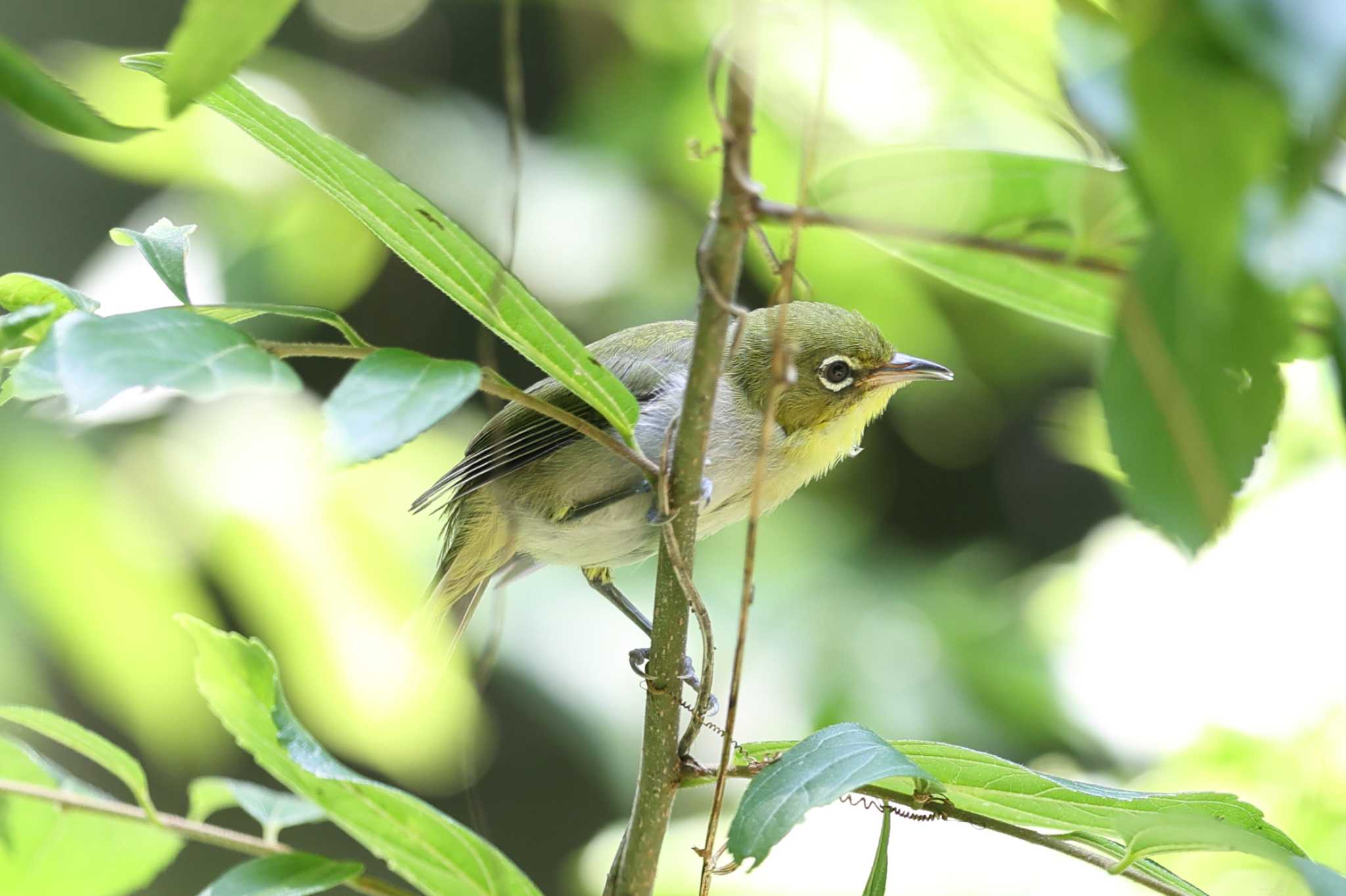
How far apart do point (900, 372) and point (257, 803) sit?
4.35ft

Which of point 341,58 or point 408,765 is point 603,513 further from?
point 341,58

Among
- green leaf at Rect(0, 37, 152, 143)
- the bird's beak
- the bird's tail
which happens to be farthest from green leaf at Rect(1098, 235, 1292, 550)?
the bird's tail

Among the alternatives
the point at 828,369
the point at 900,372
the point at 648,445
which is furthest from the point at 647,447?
the point at 900,372

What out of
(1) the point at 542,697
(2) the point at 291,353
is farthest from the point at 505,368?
(2) the point at 291,353

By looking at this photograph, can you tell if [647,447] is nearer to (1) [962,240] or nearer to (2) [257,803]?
(2) [257,803]

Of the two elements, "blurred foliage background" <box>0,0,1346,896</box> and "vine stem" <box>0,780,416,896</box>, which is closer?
"vine stem" <box>0,780,416,896</box>

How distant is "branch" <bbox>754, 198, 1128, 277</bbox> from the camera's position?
62 cm

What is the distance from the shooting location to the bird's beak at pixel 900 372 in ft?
6.47

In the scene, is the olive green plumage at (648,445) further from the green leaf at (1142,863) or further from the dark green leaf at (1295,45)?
the dark green leaf at (1295,45)

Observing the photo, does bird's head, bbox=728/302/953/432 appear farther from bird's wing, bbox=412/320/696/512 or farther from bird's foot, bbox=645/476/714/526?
bird's foot, bbox=645/476/714/526

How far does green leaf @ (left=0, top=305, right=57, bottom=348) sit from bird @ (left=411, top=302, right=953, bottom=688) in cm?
110

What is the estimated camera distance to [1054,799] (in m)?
0.91

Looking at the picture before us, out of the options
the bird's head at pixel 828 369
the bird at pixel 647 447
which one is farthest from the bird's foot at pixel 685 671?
the bird's head at pixel 828 369

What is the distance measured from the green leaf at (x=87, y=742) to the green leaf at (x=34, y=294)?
0.30m
